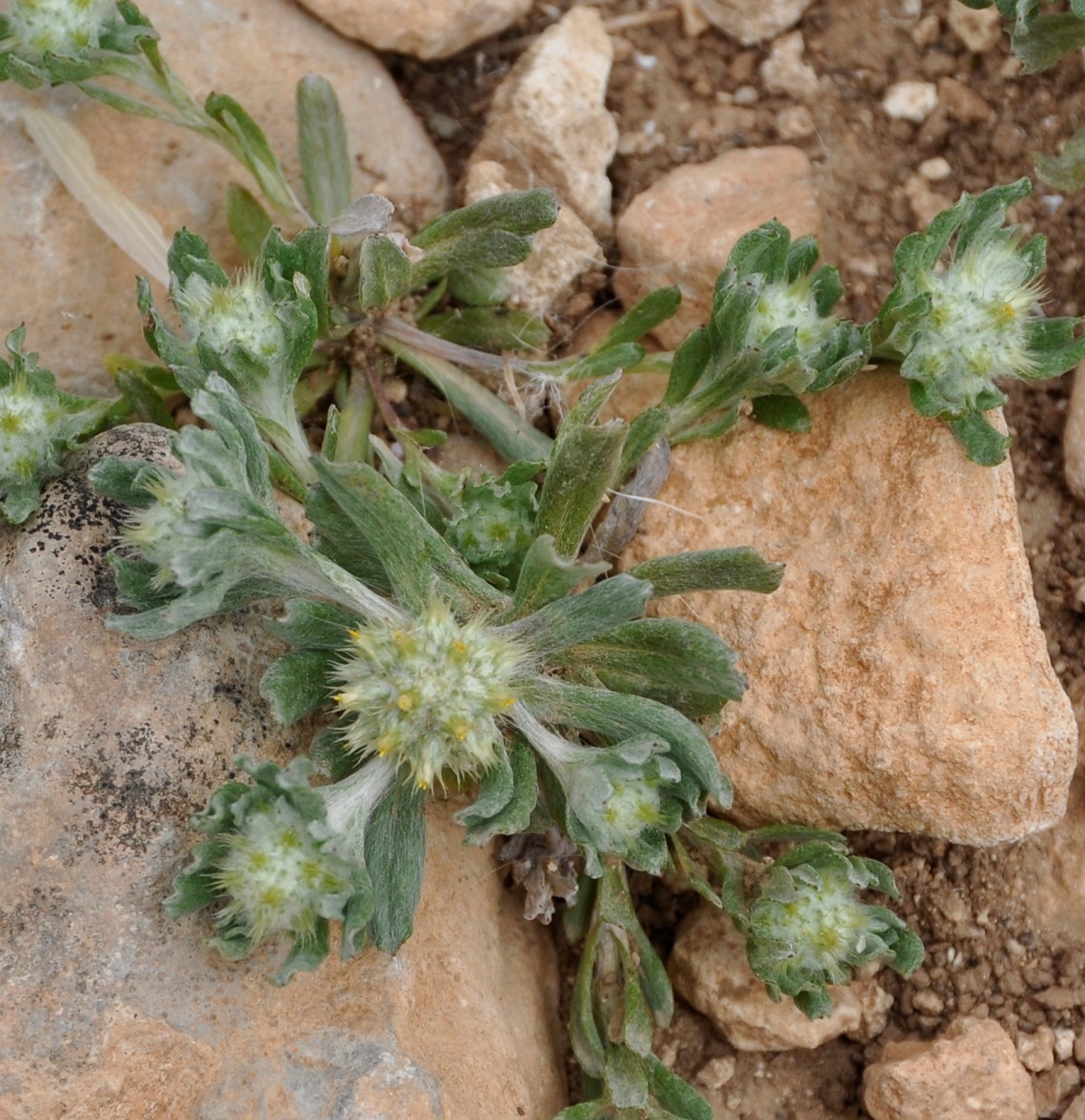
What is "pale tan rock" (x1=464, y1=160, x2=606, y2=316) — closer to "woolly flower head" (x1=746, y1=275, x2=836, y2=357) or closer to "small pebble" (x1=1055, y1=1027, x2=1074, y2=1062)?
"woolly flower head" (x1=746, y1=275, x2=836, y2=357)

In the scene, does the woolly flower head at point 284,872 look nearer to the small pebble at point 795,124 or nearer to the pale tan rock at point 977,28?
the small pebble at point 795,124

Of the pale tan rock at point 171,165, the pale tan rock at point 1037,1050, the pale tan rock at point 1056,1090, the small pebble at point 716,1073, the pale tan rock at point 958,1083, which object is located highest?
the pale tan rock at point 171,165

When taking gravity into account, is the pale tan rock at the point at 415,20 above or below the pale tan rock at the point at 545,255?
above

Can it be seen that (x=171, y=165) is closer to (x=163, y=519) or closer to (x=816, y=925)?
(x=163, y=519)

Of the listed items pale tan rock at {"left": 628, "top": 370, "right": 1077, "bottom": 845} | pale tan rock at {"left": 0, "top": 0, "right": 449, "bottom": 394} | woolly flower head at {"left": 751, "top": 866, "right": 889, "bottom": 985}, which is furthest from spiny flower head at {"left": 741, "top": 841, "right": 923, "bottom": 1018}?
pale tan rock at {"left": 0, "top": 0, "right": 449, "bottom": 394}

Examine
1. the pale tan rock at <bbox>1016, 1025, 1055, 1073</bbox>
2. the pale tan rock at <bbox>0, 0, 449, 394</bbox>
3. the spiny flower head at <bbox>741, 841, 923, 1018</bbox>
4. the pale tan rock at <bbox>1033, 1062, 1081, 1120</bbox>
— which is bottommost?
the pale tan rock at <bbox>1033, 1062, 1081, 1120</bbox>

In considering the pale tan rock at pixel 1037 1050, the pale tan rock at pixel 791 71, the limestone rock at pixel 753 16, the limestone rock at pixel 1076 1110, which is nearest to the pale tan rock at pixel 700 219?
the pale tan rock at pixel 791 71

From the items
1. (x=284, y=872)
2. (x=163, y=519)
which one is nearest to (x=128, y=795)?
(x=284, y=872)
